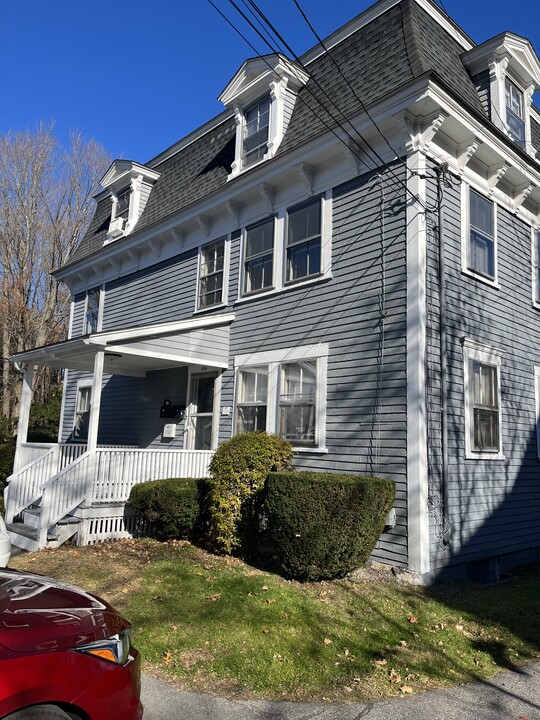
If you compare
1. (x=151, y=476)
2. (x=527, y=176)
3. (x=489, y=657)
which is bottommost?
(x=489, y=657)

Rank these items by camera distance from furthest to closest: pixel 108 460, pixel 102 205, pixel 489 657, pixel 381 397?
pixel 102 205 < pixel 108 460 < pixel 381 397 < pixel 489 657

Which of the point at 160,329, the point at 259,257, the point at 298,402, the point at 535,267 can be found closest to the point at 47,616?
the point at 298,402

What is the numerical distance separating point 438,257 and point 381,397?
2312 mm

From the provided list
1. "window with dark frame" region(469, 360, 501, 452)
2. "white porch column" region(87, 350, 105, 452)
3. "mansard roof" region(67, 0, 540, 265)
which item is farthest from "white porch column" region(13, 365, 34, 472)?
"window with dark frame" region(469, 360, 501, 452)

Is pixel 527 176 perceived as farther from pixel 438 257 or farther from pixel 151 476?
pixel 151 476

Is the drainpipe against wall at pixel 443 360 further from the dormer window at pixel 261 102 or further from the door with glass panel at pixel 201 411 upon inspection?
the door with glass panel at pixel 201 411

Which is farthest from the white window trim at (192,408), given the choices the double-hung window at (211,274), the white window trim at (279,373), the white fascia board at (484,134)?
the white fascia board at (484,134)

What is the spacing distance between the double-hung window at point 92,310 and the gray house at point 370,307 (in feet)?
12.9

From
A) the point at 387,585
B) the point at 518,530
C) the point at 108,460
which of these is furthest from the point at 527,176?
the point at 108,460

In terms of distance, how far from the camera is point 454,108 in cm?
856

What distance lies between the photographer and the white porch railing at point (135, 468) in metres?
9.49

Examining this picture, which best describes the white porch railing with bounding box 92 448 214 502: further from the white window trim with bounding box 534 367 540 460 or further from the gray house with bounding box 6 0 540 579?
the white window trim with bounding box 534 367 540 460

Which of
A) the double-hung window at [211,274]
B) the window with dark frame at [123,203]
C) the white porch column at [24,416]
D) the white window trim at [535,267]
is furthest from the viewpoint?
the window with dark frame at [123,203]

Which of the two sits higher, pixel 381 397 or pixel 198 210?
pixel 198 210
